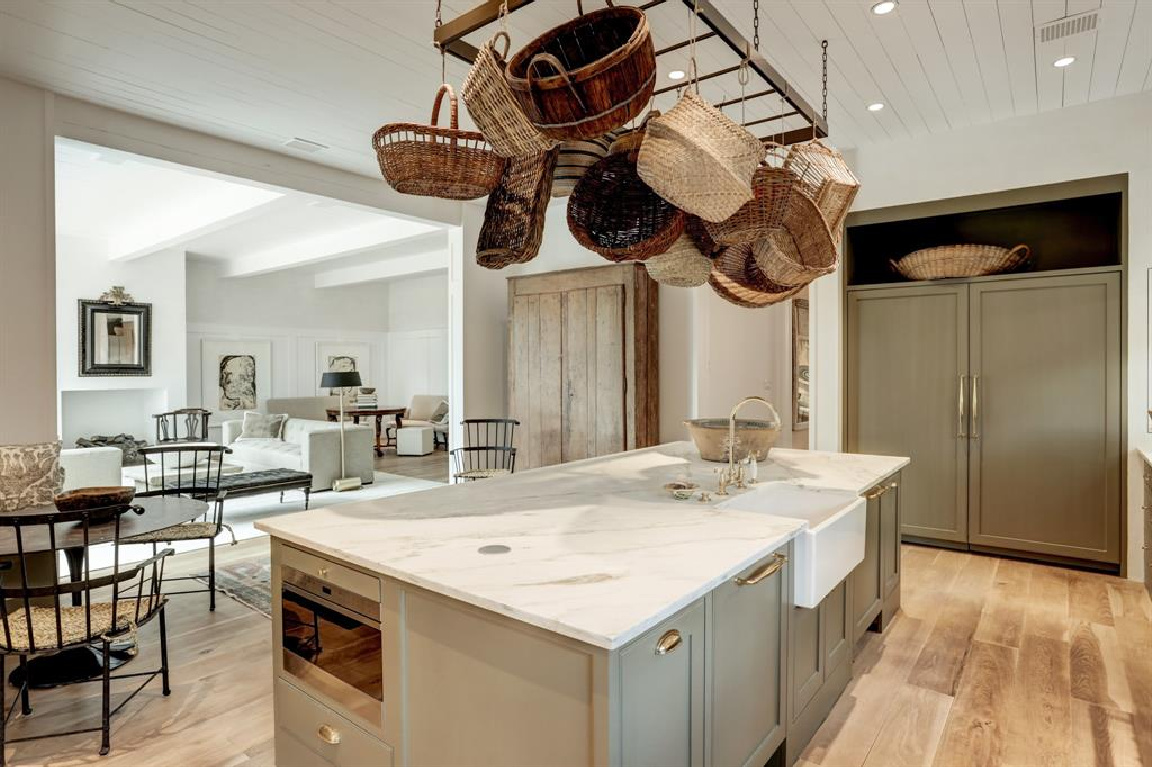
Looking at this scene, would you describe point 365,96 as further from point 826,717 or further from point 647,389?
point 826,717

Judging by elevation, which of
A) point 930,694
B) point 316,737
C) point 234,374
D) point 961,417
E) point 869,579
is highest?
point 234,374

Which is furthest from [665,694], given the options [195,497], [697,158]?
[195,497]

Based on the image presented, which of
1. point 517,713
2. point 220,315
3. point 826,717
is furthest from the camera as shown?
point 220,315

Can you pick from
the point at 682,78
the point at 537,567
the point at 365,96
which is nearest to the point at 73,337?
the point at 365,96

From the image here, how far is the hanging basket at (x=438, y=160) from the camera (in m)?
1.81

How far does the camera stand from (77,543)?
7.50 ft

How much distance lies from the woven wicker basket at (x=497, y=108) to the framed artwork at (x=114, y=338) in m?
8.63

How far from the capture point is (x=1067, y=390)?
400cm

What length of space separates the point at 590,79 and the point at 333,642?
1.58 meters

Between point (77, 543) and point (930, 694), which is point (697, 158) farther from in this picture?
point (77, 543)

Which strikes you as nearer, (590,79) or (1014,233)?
(590,79)

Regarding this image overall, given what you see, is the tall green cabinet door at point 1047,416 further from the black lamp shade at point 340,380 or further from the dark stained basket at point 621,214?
the black lamp shade at point 340,380

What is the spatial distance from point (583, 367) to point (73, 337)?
6836mm

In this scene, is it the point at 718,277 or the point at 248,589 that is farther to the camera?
the point at 248,589
